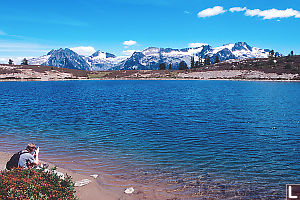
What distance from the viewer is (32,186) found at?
9.02 meters

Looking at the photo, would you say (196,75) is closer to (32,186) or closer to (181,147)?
(181,147)

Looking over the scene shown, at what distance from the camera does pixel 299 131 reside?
2688 cm

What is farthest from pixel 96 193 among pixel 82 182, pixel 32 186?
pixel 32 186

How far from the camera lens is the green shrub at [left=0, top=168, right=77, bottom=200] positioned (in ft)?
28.9

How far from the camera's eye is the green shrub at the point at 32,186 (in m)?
8.80

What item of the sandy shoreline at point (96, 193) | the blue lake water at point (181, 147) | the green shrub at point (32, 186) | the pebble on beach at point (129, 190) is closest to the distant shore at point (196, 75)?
the blue lake water at point (181, 147)

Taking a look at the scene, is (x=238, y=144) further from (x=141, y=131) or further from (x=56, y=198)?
(x=56, y=198)

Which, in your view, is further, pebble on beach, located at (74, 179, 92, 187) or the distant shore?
the distant shore

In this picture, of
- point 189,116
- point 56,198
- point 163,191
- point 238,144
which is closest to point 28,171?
point 56,198

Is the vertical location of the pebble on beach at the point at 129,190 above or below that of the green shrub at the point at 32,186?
below

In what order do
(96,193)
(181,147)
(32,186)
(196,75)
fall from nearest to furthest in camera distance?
(32,186)
(96,193)
(181,147)
(196,75)

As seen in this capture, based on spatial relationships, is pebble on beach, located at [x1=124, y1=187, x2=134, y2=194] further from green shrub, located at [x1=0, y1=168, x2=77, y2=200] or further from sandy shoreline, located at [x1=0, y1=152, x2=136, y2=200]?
green shrub, located at [x1=0, y1=168, x2=77, y2=200]

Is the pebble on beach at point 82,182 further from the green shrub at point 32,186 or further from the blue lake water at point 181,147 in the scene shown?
the green shrub at point 32,186

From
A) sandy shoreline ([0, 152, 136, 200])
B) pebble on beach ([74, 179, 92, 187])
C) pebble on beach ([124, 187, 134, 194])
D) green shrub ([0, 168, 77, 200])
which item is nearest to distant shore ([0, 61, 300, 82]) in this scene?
pebble on beach ([124, 187, 134, 194])
